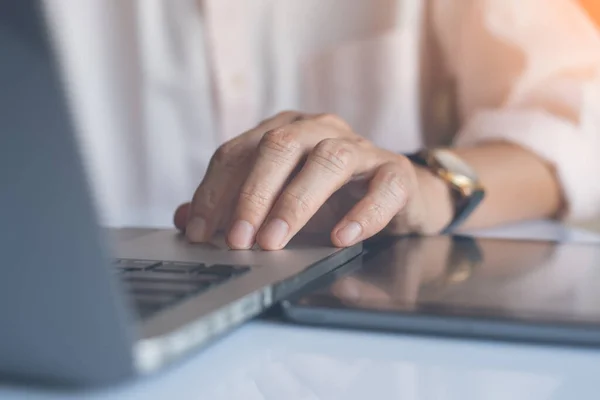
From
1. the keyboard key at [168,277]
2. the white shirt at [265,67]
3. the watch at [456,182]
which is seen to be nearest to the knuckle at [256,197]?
the keyboard key at [168,277]

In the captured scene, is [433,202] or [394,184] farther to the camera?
[433,202]

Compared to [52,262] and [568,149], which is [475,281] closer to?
[52,262]

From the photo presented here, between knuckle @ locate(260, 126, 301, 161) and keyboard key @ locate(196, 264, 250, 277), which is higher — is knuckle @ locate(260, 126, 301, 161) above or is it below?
above

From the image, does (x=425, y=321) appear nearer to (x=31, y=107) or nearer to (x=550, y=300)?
(x=550, y=300)

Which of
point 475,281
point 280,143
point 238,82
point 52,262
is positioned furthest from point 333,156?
point 238,82

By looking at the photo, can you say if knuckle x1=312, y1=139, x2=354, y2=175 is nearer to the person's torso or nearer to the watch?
the watch

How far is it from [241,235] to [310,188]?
0.19 feet

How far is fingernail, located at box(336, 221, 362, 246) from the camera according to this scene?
45 centimetres

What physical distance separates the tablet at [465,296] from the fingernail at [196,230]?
11 centimetres

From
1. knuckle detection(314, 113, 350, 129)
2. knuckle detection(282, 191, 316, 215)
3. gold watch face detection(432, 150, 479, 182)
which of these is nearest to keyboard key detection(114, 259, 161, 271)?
knuckle detection(282, 191, 316, 215)

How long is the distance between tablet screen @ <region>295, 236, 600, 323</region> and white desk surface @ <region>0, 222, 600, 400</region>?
2cm

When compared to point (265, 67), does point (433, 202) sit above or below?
below

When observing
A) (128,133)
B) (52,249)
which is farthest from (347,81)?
(52,249)

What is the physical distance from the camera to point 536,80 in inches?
33.5
